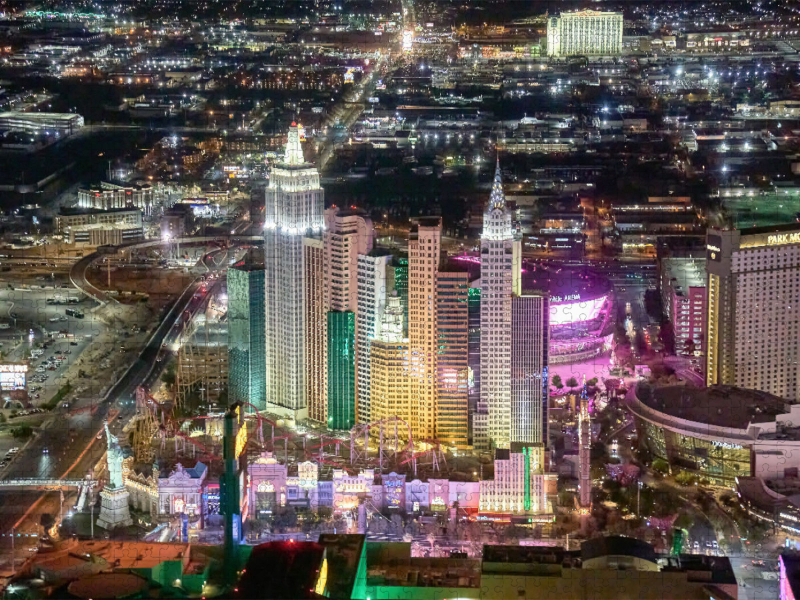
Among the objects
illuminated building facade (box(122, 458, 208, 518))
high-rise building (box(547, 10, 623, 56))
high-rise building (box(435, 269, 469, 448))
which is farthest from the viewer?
high-rise building (box(547, 10, 623, 56))

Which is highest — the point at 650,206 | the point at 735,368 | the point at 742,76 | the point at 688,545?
the point at 742,76

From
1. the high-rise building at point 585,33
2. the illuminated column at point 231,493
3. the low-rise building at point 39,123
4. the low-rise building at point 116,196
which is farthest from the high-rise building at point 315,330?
the high-rise building at point 585,33

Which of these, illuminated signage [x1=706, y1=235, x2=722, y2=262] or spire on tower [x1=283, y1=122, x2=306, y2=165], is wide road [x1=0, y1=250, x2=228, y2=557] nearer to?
spire on tower [x1=283, y1=122, x2=306, y2=165]

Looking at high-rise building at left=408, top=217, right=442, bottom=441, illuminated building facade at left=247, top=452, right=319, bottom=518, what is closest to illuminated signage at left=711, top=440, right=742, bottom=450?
high-rise building at left=408, top=217, right=442, bottom=441

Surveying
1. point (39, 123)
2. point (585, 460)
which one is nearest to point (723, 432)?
point (585, 460)

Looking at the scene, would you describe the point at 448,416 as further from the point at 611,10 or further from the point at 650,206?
the point at 611,10

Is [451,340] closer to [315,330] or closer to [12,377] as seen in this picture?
[315,330]

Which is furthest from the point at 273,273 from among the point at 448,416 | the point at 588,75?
the point at 588,75
